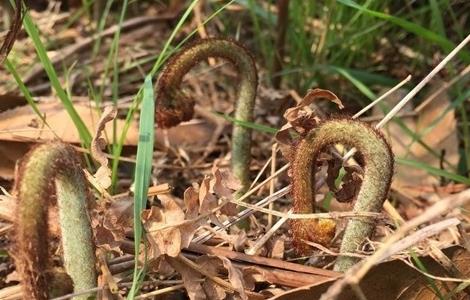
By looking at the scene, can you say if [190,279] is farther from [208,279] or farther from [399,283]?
[399,283]

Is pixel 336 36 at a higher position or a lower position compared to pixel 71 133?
higher

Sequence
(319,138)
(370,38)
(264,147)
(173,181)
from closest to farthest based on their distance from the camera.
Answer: (319,138) < (173,181) < (264,147) < (370,38)

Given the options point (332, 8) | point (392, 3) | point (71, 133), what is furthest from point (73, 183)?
point (392, 3)

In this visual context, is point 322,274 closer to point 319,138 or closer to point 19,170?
point 319,138

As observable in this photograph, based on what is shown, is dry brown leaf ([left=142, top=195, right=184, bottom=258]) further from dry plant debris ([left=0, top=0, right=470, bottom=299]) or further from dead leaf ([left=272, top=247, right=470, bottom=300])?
dead leaf ([left=272, top=247, right=470, bottom=300])

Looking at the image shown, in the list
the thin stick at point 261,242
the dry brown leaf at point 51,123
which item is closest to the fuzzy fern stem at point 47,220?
the thin stick at point 261,242

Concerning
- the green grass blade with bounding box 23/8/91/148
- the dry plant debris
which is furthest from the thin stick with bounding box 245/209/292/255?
the green grass blade with bounding box 23/8/91/148

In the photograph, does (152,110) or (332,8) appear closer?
(152,110)
